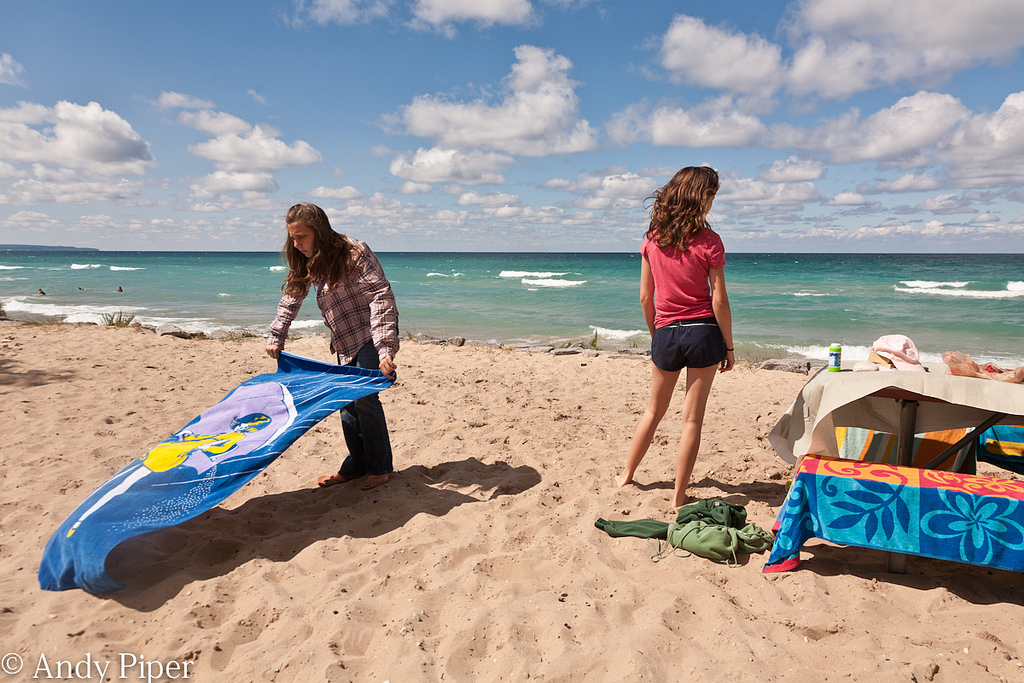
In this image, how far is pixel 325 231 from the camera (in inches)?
137

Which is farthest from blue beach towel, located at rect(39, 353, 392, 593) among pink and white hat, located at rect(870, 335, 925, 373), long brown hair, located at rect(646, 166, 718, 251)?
pink and white hat, located at rect(870, 335, 925, 373)

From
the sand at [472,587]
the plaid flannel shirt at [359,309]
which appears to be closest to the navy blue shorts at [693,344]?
the sand at [472,587]

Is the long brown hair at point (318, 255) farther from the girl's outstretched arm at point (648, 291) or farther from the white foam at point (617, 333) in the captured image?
the white foam at point (617, 333)

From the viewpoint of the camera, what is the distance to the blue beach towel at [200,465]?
2.66 metres

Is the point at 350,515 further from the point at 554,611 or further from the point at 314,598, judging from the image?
the point at 554,611

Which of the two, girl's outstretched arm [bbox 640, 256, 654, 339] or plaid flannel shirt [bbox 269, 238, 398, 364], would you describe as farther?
plaid flannel shirt [bbox 269, 238, 398, 364]

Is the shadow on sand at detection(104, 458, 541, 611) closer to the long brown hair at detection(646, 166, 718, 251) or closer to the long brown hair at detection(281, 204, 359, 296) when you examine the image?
the long brown hair at detection(281, 204, 359, 296)

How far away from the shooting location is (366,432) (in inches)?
152

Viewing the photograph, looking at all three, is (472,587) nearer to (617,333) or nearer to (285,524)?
(285,524)

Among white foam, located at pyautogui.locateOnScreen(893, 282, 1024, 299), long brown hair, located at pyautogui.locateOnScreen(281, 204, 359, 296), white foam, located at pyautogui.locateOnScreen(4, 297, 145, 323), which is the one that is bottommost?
white foam, located at pyautogui.locateOnScreen(4, 297, 145, 323)

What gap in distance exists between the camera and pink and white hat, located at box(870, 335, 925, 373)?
3.18 m

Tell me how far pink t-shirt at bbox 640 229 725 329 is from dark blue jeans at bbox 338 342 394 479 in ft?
6.15

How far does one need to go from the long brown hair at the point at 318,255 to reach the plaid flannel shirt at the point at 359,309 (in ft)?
0.16

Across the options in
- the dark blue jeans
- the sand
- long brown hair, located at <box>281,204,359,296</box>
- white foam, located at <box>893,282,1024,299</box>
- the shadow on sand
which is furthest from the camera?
A: white foam, located at <box>893,282,1024,299</box>
